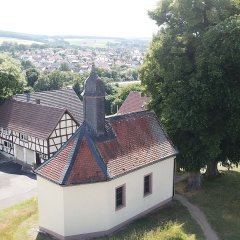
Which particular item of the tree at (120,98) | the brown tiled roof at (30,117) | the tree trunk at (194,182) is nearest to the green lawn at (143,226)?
the tree trunk at (194,182)

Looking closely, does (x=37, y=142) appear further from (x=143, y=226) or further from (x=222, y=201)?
(x=222, y=201)

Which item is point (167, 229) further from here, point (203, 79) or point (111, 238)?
point (203, 79)

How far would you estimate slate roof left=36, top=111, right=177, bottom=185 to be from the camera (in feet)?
85.5

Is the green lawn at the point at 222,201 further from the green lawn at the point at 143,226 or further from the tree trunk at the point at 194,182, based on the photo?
the green lawn at the point at 143,226

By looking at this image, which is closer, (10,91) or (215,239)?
(215,239)

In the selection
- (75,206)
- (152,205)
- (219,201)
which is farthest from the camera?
(219,201)

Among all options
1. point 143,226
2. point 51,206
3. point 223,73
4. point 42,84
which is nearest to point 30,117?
point 51,206

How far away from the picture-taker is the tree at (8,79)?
54.2m

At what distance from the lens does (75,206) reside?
25.9 m

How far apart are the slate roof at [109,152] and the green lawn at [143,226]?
3945mm

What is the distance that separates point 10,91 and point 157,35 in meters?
27.8

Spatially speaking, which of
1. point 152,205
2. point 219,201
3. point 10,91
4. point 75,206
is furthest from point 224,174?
point 10,91

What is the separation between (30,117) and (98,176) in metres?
22.8

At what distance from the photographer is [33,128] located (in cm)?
4519
